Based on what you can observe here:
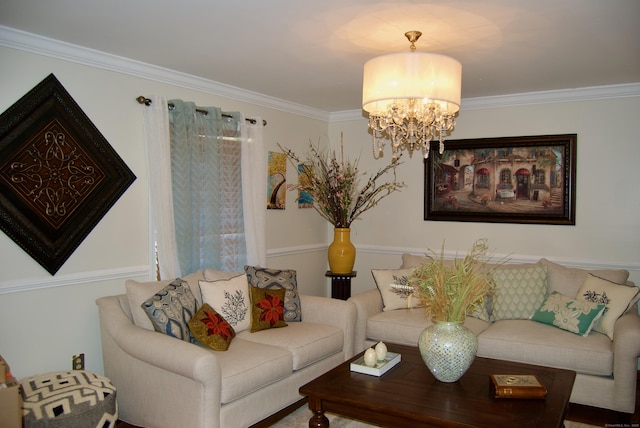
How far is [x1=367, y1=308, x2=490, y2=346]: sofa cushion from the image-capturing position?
12.9 ft

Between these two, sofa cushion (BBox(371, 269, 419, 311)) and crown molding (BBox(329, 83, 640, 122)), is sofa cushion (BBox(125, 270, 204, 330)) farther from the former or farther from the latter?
crown molding (BBox(329, 83, 640, 122))

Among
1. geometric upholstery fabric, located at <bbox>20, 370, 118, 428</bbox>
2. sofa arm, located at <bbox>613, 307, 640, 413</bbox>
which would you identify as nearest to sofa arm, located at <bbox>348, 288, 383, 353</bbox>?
sofa arm, located at <bbox>613, 307, 640, 413</bbox>

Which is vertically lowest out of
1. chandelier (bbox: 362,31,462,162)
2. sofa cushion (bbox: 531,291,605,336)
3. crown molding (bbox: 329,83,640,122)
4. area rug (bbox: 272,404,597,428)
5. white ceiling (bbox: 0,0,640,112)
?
area rug (bbox: 272,404,597,428)

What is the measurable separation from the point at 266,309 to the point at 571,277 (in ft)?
8.20

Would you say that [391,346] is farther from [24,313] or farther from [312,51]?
[24,313]

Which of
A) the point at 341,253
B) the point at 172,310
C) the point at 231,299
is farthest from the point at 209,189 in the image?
the point at 341,253

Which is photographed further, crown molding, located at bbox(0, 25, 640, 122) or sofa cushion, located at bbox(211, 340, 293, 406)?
crown molding, located at bbox(0, 25, 640, 122)

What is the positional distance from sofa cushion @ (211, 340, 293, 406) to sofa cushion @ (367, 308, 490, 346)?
3.51 feet

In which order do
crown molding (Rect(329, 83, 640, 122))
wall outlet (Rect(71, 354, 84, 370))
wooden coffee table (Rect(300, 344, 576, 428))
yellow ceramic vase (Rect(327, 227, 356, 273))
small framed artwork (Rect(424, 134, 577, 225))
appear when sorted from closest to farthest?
wooden coffee table (Rect(300, 344, 576, 428)), wall outlet (Rect(71, 354, 84, 370)), crown molding (Rect(329, 83, 640, 122)), small framed artwork (Rect(424, 134, 577, 225)), yellow ceramic vase (Rect(327, 227, 356, 273))

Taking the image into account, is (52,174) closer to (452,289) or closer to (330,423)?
(330,423)

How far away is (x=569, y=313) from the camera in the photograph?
3664 mm

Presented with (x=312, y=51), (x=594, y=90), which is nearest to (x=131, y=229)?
(x=312, y=51)

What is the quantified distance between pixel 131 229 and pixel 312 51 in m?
1.84

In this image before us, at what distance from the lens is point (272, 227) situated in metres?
4.99
